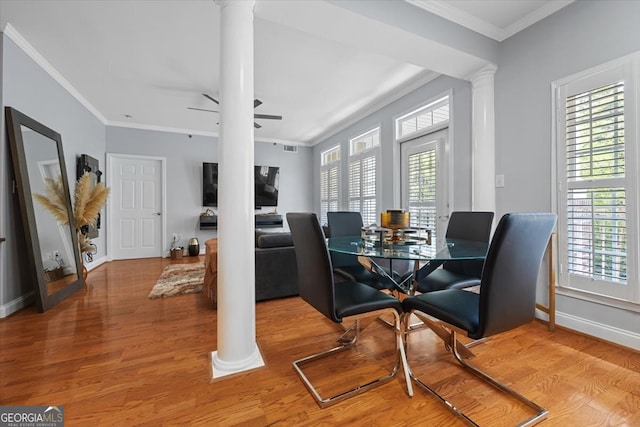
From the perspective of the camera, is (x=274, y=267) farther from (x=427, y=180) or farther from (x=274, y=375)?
(x=427, y=180)

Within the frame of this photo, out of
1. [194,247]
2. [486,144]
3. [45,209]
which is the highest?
[486,144]

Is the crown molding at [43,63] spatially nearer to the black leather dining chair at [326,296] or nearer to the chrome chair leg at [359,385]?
the black leather dining chair at [326,296]

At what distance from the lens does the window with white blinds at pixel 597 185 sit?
1.86 m

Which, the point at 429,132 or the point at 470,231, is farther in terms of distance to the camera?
the point at 429,132

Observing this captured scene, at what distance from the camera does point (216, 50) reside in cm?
289

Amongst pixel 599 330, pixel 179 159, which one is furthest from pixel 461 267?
pixel 179 159

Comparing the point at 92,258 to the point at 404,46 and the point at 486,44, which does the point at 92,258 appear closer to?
the point at 404,46

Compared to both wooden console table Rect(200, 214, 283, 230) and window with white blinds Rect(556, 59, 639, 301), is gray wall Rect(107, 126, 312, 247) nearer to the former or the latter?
wooden console table Rect(200, 214, 283, 230)

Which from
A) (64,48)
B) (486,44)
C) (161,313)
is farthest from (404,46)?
(64,48)

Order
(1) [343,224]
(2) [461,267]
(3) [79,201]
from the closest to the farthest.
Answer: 1. (2) [461,267]
2. (1) [343,224]
3. (3) [79,201]

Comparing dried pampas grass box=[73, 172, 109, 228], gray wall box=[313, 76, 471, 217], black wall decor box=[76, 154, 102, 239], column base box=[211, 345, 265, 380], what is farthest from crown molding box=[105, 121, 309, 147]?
column base box=[211, 345, 265, 380]

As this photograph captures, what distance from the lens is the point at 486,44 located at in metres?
2.60

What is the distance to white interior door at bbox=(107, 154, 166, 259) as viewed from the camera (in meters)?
5.19

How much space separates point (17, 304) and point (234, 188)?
276 centimetres
